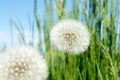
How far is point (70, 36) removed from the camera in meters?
2.14

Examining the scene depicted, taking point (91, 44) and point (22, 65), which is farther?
point (91, 44)

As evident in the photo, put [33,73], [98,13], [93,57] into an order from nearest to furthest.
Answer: [33,73] < [93,57] < [98,13]

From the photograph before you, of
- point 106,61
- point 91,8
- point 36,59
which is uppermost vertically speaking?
point 91,8

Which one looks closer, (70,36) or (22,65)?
(22,65)

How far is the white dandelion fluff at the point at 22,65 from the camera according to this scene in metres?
1.63

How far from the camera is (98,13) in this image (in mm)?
2648

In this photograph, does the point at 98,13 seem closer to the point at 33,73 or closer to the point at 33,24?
the point at 33,24

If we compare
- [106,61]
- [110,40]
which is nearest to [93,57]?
[106,61]

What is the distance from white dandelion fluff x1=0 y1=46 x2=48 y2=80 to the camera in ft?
5.34

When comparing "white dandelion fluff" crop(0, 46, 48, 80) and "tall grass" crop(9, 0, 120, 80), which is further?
"tall grass" crop(9, 0, 120, 80)

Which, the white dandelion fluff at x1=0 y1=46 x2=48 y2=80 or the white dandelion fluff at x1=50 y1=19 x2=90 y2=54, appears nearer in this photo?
the white dandelion fluff at x1=0 y1=46 x2=48 y2=80

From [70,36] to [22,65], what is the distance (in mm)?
555

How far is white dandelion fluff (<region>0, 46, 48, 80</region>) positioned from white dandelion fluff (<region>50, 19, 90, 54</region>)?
0.44 meters

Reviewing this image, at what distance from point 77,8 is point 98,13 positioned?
0.54 ft
